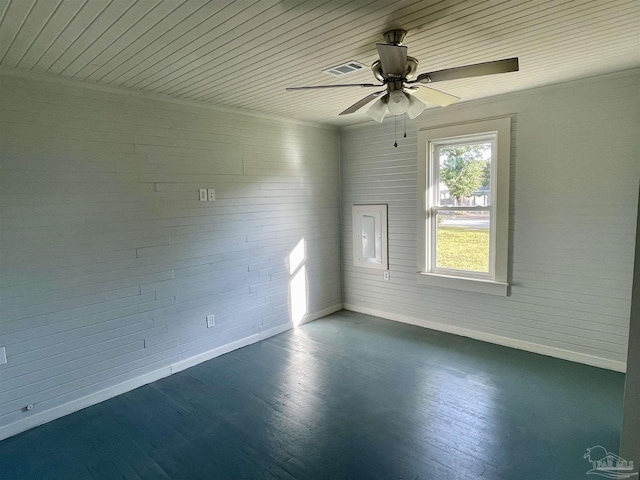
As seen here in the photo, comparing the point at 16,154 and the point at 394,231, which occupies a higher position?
the point at 16,154

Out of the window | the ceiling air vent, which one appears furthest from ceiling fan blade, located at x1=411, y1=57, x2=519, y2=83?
the window

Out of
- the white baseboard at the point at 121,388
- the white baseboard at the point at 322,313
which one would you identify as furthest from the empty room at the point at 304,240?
the white baseboard at the point at 322,313

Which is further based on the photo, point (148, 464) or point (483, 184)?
point (483, 184)

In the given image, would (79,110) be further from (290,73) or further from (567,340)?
(567,340)

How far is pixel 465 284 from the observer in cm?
407

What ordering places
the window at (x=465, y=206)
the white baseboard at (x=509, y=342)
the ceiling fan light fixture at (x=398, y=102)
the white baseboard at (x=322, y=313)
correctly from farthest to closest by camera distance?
the white baseboard at (x=322, y=313) → the window at (x=465, y=206) → the white baseboard at (x=509, y=342) → the ceiling fan light fixture at (x=398, y=102)

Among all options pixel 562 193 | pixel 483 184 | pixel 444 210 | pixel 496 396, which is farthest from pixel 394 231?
pixel 496 396

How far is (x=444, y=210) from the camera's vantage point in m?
4.25

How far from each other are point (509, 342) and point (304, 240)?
2.56 m

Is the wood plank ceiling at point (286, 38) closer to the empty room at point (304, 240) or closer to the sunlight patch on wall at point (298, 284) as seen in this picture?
the empty room at point (304, 240)

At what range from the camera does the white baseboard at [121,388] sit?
2.68 m

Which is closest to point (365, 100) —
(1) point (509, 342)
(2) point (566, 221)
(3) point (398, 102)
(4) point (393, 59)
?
(3) point (398, 102)

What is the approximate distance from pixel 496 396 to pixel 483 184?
2098 mm

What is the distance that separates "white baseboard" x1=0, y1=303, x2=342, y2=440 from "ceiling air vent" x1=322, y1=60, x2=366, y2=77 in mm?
2825
